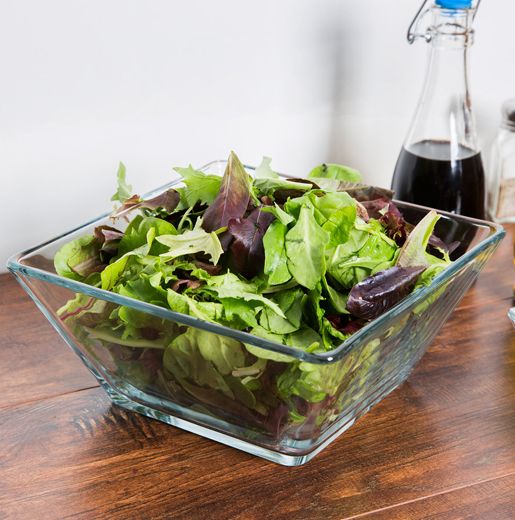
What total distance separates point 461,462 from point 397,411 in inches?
3.2

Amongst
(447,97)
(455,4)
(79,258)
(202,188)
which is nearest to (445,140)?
(447,97)

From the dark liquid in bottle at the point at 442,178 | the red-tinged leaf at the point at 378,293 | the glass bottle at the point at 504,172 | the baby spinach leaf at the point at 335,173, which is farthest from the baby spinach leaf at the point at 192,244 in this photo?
the glass bottle at the point at 504,172

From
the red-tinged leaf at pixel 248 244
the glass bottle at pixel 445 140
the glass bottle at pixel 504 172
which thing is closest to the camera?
the red-tinged leaf at pixel 248 244

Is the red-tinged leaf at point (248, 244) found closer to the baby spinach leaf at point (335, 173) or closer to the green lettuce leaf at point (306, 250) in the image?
the green lettuce leaf at point (306, 250)

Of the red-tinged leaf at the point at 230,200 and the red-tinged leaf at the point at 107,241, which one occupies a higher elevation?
the red-tinged leaf at the point at 230,200

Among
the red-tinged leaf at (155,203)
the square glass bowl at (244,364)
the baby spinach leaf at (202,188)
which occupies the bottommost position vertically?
the square glass bowl at (244,364)

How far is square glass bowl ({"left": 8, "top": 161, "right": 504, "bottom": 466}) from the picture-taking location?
552mm

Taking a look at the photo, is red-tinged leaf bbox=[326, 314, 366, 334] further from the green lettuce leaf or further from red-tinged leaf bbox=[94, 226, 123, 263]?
red-tinged leaf bbox=[94, 226, 123, 263]

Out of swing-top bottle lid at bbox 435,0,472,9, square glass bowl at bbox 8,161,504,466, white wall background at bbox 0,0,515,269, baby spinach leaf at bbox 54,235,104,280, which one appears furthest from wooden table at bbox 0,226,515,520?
swing-top bottle lid at bbox 435,0,472,9

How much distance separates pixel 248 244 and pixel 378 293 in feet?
0.36

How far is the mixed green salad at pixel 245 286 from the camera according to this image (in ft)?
1.88

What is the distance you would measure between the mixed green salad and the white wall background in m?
0.26

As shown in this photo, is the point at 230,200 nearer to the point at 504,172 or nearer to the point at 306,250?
the point at 306,250

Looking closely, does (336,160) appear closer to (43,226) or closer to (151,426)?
(43,226)
